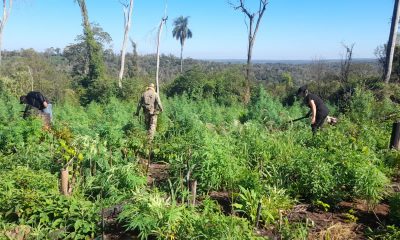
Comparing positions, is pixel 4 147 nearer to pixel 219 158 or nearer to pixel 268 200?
pixel 219 158

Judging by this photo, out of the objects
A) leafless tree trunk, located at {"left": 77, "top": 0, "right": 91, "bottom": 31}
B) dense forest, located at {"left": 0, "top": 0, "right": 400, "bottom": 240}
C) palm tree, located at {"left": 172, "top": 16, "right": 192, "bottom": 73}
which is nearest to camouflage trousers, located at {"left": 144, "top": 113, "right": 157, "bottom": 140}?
dense forest, located at {"left": 0, "top": 0, "right": 400, "bottom": 240}

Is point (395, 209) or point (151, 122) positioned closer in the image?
point (395, 209)

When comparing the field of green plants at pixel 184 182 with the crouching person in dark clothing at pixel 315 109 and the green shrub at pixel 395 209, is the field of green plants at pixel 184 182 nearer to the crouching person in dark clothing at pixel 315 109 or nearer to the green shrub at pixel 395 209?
the green shrub at pixel 395 209

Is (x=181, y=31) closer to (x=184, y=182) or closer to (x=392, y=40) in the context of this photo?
(x=392, y=40)

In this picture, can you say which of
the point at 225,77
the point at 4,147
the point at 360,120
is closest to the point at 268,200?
the point at 4,147

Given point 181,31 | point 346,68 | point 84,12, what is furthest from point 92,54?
point 181,31

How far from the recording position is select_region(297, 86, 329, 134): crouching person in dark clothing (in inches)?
332

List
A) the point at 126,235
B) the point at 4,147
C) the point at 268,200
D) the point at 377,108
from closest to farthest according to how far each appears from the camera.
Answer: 1. the point at 126,235
2. the point at 268,200
3. the point at 4,147
4. the point at 377,108

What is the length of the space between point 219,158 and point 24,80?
20271mm

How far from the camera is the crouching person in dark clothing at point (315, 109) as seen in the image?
842cm

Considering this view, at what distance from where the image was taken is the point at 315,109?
849cm

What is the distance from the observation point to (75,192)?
5152 millimetres

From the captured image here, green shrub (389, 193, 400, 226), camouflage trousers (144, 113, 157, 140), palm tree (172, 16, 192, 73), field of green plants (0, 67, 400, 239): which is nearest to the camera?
field of green plants (0, 67, 400, 239)

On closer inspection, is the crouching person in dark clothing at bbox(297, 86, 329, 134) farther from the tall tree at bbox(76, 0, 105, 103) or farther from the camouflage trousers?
the tall tree at bbox(76, 0, 105, 103)
